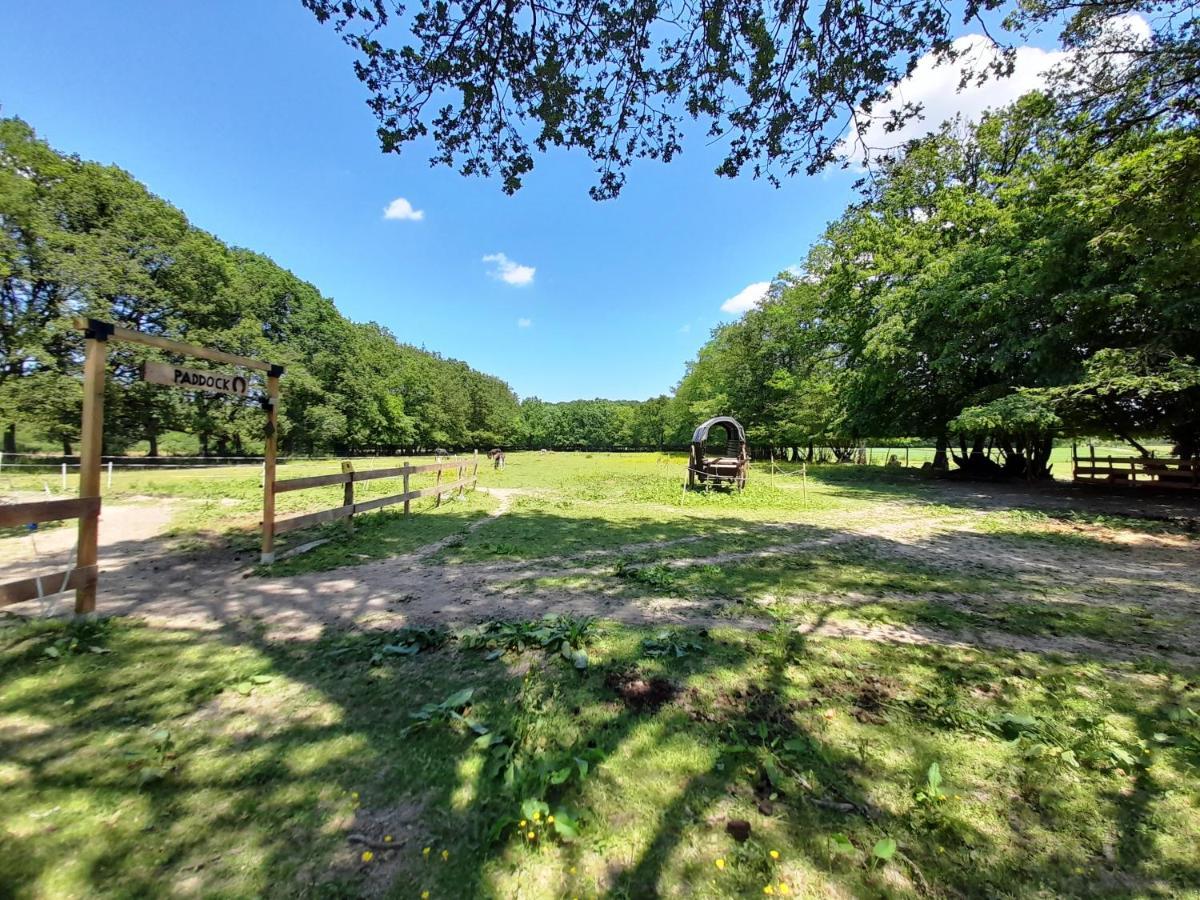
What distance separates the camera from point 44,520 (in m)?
3.98

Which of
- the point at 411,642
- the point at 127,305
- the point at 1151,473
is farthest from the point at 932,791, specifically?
the point at 127,305

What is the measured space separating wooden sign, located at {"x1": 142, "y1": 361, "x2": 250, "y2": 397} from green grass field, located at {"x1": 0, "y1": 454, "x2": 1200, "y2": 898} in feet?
8.92

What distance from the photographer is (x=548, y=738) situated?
2973mm

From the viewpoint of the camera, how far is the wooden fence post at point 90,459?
455cm

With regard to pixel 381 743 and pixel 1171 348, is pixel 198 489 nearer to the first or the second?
pixel 381 743

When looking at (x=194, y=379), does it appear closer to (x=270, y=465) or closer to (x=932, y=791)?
(x=270, y=465)

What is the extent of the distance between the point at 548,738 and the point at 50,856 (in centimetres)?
226

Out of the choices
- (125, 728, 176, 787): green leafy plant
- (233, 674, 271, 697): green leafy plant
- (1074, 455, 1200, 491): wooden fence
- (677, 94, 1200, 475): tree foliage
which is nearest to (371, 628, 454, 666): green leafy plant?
(233, 674, 271, 697): green leafy plant

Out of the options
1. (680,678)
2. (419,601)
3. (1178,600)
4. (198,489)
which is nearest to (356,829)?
(680,678)

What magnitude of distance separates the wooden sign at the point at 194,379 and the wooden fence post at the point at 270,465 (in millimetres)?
518

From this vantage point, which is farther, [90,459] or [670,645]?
[90,459]

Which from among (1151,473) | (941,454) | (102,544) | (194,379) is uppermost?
(194,379)

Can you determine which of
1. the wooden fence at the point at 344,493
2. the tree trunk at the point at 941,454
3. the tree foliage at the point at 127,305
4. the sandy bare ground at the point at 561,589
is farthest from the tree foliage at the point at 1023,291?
the tree foliage at the point at 127,305

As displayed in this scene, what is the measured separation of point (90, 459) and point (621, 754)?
570 cm
